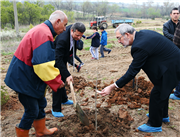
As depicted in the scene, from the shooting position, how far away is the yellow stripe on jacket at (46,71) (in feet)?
6.05

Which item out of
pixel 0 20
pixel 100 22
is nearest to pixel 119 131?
pixel 100 22

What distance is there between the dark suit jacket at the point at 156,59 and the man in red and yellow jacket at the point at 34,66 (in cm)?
105

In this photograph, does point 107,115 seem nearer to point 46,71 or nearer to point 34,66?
point 46,71

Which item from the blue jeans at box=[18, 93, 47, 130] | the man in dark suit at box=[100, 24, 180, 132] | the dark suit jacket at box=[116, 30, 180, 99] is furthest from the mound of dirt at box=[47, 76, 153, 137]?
the dark suit jacket at box=[116, 30, 180, 99]

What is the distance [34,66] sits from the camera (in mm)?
1849

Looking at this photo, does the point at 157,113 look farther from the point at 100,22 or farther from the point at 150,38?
the point at 100,22

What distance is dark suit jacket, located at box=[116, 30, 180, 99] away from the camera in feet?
6.92

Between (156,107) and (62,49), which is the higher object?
(62,49)

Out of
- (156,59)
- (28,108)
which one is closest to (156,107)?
(156,59)

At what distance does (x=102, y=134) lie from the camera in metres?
2.53

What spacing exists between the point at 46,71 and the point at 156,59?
4.96ft

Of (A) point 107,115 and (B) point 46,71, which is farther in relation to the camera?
(A) point 107,115

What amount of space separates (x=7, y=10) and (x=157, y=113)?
30.4 m

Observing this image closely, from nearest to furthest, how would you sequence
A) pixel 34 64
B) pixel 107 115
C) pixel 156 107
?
1. pixel 34 64
2. pixel 156 107
3. pixel 107 115
